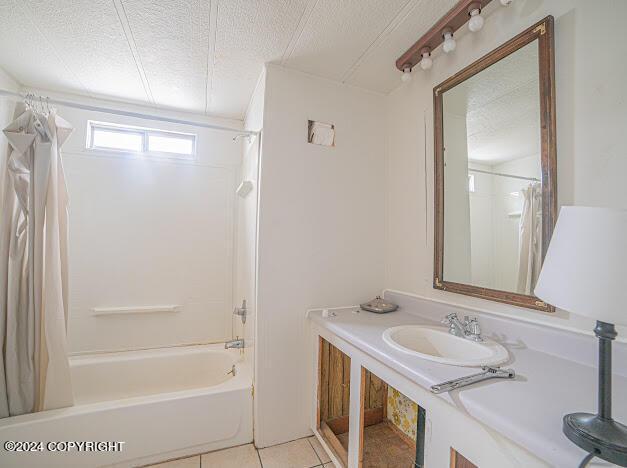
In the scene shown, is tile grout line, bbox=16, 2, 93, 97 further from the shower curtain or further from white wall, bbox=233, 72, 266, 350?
white wall, bbox=233, 72, 266, 350

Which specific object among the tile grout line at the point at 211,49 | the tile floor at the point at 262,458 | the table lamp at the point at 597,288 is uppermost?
the tile grout line at the point at 211,49

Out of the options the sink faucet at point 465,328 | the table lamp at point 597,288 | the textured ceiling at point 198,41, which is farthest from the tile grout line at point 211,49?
the sink faucet at point 465,328

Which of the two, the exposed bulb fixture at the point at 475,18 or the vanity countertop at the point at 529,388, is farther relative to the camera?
the exposed bulb fixture at the point at 475,18

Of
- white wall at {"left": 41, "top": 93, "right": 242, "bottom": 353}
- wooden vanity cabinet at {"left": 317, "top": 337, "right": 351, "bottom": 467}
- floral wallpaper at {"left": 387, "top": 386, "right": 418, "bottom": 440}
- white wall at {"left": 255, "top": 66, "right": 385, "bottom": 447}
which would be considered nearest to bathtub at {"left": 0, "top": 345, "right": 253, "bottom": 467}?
white wall at {"left": 255, "top": 66, "right": 385, "bottom": 447}

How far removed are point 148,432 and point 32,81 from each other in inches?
97.0

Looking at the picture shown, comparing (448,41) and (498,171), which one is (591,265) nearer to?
(498,171)

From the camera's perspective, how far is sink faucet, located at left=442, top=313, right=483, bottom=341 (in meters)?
1.15

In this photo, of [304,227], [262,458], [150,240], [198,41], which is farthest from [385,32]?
[262,458]

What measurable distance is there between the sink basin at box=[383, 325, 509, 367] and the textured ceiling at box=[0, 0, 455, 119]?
152 cm

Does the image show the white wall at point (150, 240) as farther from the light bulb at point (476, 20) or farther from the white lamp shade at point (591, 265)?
the white lamp shade at point (591, 265)

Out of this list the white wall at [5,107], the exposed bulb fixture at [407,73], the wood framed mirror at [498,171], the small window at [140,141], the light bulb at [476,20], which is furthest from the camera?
the small window at [140,141]

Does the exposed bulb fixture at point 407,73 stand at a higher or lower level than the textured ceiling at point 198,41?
lower

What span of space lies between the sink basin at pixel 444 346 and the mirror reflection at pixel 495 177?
0.29 meters

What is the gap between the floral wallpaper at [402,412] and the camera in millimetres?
1390
